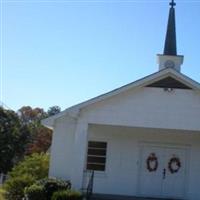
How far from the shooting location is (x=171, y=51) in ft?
102

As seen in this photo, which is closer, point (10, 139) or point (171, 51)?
point (171, 51)

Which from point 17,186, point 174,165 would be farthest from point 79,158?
point 174,165

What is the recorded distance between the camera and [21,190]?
25.1 m

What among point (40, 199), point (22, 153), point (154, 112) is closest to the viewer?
point (40, 199)

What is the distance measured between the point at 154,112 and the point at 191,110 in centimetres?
156

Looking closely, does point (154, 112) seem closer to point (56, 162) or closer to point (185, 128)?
point (185, 128)

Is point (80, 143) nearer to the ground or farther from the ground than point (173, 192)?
farther from the ground

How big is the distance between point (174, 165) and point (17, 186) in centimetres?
747

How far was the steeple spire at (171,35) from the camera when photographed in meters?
31.3

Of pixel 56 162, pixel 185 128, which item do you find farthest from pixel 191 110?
pixel 56 162

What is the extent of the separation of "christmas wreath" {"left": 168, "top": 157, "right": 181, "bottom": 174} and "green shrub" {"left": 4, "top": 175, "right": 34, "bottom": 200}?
21.6ft

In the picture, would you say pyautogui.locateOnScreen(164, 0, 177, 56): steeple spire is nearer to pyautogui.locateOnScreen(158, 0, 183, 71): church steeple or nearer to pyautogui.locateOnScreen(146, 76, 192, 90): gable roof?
pyautogui.locateOnScreen(158, 0, 183, 71): church steeple

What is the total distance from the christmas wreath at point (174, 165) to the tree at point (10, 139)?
40.4 m

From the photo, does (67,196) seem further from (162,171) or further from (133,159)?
(162,171)
